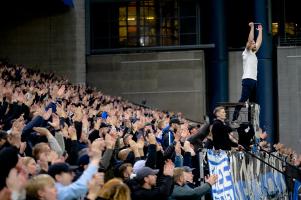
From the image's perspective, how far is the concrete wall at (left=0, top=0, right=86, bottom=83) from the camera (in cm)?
3834

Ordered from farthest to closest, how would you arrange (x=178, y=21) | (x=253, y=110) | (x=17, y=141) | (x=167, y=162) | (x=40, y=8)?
(x=178, y=21)
(x=40, y=8)
(x=253, y=110)
(x=167, y=162)
(x=17, y=141)

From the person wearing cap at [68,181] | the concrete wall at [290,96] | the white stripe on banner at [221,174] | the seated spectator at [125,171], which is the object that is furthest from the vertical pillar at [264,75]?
the person wearing cap at [68,181]

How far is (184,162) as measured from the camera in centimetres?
1281

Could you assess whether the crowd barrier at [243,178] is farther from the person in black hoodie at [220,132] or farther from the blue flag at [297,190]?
the blue flag at [297,190]

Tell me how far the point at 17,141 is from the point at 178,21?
106 feet

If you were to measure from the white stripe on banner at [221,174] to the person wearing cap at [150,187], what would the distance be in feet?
10.2

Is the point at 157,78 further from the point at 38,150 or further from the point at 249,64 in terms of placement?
the point at 38,150

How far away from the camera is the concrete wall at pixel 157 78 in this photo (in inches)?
1576

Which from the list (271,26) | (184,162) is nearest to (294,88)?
(271,26)

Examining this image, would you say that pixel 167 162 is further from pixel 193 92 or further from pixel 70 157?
pixel 193 92

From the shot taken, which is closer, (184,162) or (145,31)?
(184,162)

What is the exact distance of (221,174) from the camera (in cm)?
1302

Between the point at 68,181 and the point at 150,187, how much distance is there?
207cm

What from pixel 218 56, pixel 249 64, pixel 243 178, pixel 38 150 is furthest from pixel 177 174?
pixel 218 56
